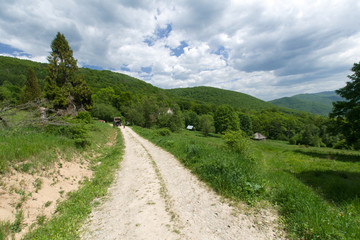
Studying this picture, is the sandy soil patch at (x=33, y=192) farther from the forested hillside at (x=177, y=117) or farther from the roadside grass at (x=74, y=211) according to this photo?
the forested hillside at (x=177, y=117)

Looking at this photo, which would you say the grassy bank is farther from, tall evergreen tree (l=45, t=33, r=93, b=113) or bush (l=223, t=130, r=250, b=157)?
tall evergreen tree (l=45, t=33, r=93, b=113)

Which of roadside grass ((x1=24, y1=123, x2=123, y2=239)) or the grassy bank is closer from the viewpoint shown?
roadside grass ((x1=24, y1=123, x2=123, y2=239))

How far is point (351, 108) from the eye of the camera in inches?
671

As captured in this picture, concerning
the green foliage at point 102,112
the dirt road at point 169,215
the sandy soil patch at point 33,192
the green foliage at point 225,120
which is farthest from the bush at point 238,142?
the green foliage at point 102,112

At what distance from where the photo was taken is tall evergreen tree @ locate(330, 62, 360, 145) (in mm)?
16312

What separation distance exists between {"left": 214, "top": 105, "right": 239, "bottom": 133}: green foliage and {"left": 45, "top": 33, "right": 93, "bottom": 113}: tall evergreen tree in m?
47.0

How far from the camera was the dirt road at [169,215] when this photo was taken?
3.45 meters

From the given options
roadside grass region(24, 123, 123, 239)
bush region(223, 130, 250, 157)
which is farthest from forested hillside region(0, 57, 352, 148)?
roadside grass region(24, 123, 123, 239)

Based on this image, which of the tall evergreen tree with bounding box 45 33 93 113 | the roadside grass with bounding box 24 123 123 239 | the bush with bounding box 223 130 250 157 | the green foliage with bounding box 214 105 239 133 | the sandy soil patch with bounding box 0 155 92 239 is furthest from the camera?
the green foliage with bounding box 214 105 239 133

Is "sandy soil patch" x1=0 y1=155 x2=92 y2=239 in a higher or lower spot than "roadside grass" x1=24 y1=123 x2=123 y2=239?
higher

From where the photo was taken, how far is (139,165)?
9.10 meters

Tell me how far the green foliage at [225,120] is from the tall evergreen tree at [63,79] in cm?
4704

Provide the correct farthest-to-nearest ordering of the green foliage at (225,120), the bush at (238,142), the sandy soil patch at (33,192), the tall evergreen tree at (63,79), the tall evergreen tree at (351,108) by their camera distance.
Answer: the green foliage at (225,120) < the tall evergreen tree at (63,79) < the tall evergreen tree at (351,108) < the bush at (238,142) < the sandy soil patch at (33,192)

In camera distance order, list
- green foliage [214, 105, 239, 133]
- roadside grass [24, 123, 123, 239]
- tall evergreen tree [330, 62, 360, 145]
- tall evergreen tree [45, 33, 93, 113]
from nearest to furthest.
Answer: roadside grass [24, 123, 123, 239] → tall evergreen tree [330, 62, 360, 145] → tall evergreen tree [45, 33, 93, 113] → green foliage [214, 105, 239, 133]
